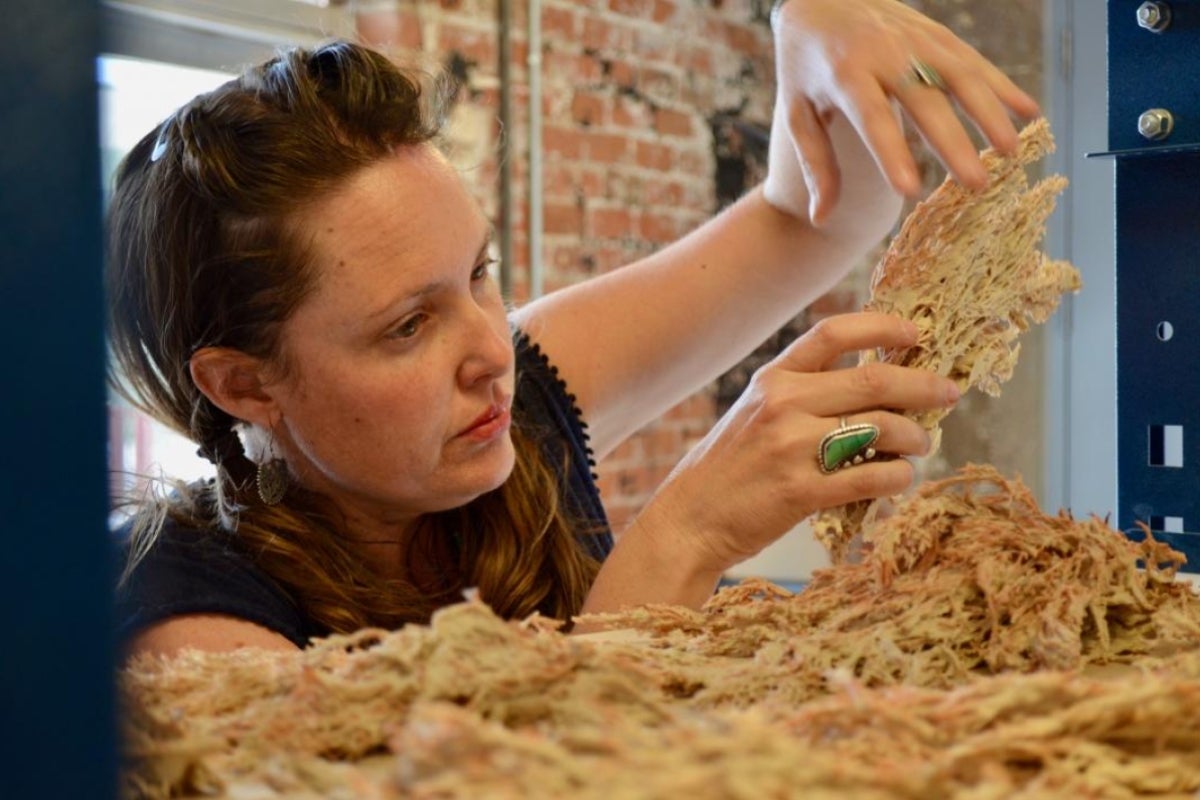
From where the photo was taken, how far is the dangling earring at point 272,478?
3.86 ft

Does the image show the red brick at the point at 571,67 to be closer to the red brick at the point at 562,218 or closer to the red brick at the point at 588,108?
the red brick at the point at 588,108

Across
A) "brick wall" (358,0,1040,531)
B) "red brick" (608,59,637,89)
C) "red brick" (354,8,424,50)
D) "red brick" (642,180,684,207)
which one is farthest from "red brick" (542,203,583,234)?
"red brick" (354,8,424,50)

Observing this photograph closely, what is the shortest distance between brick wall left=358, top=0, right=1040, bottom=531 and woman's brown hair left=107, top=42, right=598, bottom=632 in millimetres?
1319

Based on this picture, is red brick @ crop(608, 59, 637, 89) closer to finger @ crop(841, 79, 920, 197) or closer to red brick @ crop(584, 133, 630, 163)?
red brick @ crop(584, 133, 630, 163)

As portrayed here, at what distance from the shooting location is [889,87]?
940 mm

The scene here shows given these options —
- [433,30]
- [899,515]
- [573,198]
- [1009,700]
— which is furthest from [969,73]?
[573,198]

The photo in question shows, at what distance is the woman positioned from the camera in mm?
951

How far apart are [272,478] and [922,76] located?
24.8 inches

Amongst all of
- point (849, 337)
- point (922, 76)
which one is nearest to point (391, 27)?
point (922, 76)

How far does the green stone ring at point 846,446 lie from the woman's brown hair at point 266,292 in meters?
0.39

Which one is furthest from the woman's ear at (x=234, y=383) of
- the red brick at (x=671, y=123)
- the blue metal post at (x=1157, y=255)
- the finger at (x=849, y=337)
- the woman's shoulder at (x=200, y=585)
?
the red brick at (x=671, y=123)

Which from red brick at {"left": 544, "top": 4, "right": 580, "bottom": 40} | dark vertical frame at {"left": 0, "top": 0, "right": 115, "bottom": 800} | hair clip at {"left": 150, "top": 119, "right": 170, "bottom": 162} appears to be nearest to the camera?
dark vertical frame at {"left": 0, "top": 0, "right": 115, "bottom": 800}

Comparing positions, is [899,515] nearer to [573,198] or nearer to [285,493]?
[285,493]

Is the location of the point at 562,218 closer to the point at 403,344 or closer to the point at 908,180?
the point at 403,344
